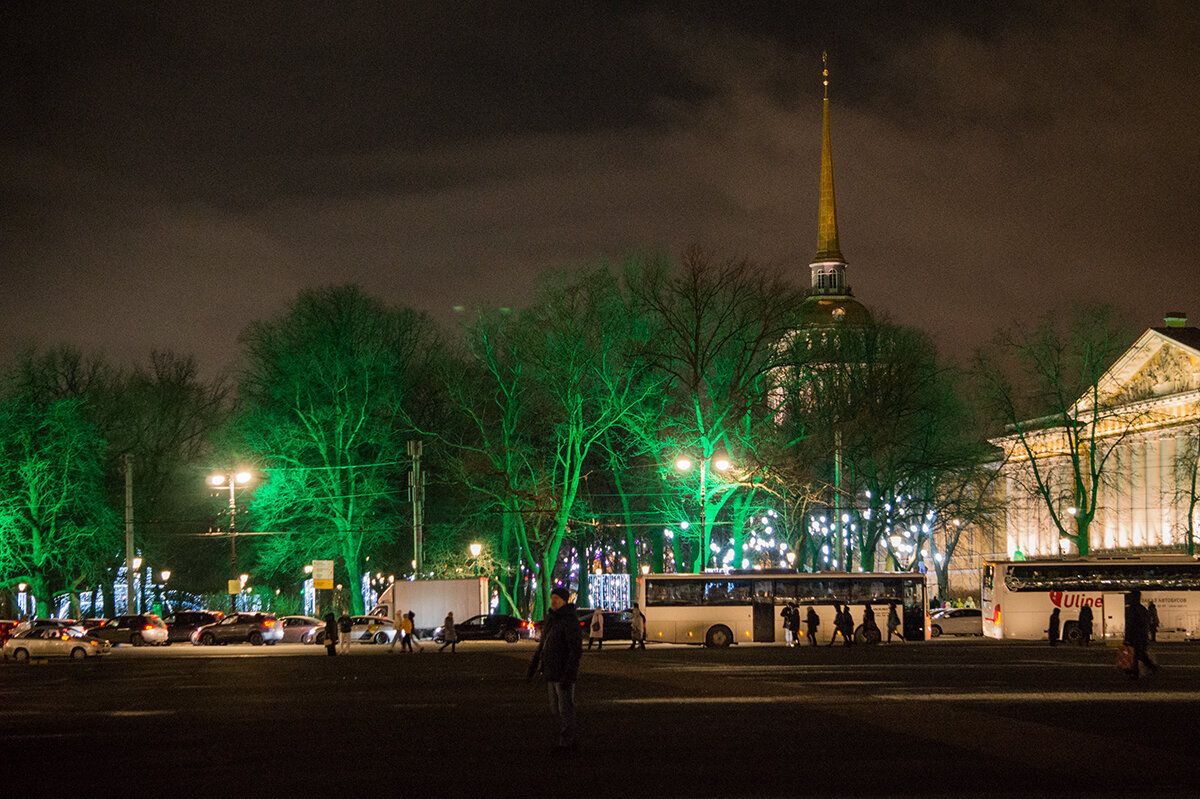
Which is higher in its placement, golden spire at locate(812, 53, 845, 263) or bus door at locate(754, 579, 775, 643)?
golden spire at locate(812, 53, 845, 263)

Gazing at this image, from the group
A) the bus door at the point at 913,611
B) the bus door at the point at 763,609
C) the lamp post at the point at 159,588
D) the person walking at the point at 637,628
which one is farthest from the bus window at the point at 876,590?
the lamp post at the point at 159,588

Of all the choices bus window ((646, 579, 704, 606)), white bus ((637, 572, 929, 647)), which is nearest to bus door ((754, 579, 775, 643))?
white bus ((637, 572, 929, 647))

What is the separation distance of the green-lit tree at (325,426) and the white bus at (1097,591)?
26985 mm

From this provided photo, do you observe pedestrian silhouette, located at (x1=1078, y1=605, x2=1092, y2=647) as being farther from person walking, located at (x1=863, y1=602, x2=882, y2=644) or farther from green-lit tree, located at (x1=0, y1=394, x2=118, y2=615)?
green-lit tree, located at (x1=0, y1=394, x2=118, y2=615)

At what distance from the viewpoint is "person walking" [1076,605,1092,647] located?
47750 mm

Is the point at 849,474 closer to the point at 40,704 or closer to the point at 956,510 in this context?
the point at 956,510

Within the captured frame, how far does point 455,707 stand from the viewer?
69.9 ft

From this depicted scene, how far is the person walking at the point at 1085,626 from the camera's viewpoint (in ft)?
157

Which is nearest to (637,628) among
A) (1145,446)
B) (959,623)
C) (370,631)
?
(370,631)

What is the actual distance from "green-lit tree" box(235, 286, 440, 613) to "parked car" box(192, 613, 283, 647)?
281cm

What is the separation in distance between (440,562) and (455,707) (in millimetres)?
47931

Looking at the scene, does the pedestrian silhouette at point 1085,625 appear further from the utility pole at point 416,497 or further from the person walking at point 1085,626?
the utility pole at point 416,497

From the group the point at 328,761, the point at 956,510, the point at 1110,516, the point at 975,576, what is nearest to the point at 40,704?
the point at 328,761

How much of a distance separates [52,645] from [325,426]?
56.8 feet
